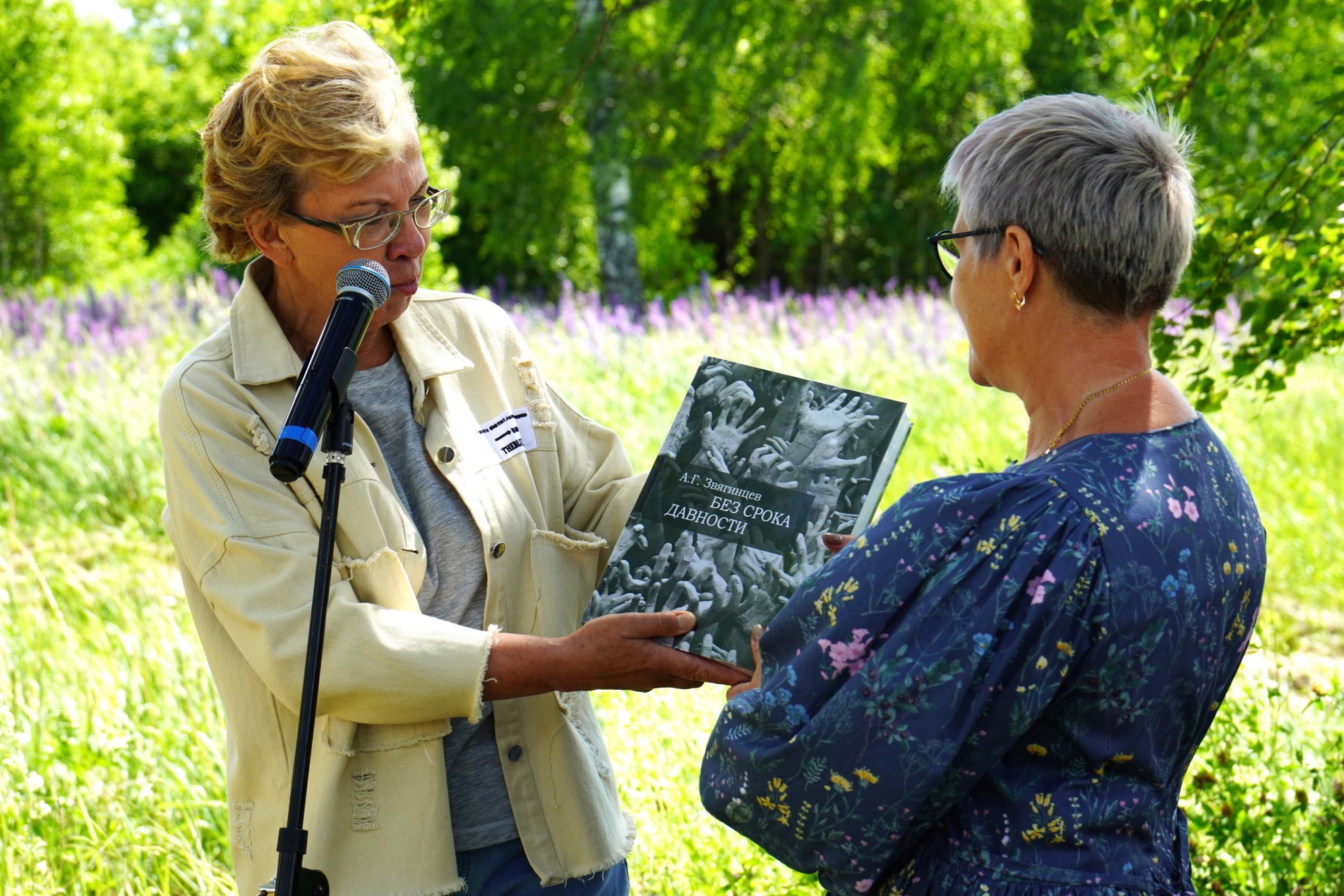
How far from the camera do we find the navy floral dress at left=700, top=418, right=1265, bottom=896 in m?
1.44

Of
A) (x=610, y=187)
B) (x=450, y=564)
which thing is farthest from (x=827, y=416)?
(x=610, y=187)

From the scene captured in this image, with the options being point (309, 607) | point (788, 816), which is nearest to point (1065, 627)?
point (788, 816)

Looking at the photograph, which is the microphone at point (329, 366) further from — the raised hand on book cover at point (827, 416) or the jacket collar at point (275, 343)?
the raised hand on book cover at point (827, 416)

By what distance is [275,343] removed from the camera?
207cm

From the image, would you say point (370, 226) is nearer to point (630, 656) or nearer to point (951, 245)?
point (630, 656)

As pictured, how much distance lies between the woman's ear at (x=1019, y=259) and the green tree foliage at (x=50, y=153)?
50.1 ft

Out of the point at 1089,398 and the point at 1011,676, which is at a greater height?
the point at 1089,398

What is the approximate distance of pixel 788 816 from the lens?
1.56 metres

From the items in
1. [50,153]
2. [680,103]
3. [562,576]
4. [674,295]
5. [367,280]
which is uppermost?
[367,280]

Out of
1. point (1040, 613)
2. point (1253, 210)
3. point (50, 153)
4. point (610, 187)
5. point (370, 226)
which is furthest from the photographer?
point (50, 153)

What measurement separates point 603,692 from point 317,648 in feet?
9.23

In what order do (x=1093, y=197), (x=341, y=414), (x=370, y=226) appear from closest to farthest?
(x=1093, y=197), (x=341, y=414), (x=370, y=226)

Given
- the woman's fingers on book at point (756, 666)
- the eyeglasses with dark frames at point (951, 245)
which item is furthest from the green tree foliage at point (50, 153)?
the eyeglasses with dark frames at point (951, 245)

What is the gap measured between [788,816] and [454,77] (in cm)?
1311
